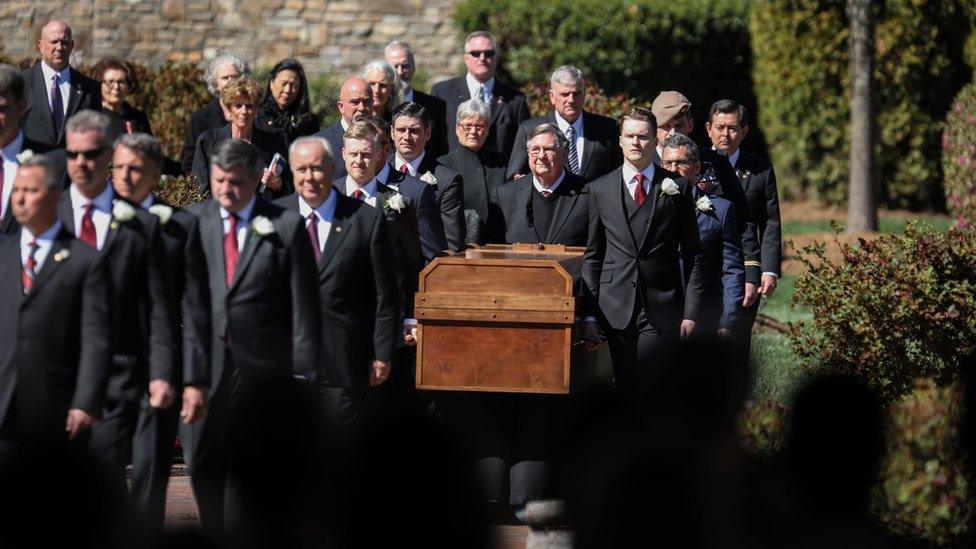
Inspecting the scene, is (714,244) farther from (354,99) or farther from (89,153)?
(89,153)

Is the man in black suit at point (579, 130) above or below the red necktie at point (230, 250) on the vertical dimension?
above

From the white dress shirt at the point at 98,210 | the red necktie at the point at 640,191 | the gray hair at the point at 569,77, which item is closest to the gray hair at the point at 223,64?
the gray hair at the point at 569,77

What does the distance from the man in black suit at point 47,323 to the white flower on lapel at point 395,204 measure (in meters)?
2.10

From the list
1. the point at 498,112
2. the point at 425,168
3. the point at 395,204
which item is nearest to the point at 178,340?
the point at 395,204

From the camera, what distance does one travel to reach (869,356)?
10328mm

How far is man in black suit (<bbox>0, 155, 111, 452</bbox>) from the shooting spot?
7188mm

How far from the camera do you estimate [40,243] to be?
287 inches

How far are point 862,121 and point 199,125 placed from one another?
1010 cm

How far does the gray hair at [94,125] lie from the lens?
743 cm

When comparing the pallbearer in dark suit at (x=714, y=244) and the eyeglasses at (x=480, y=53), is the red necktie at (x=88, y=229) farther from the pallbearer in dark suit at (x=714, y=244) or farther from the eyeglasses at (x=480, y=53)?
the eyeglasses at (x=480, y=53)

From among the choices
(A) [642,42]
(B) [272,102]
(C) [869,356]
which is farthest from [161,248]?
(A) [642,42]

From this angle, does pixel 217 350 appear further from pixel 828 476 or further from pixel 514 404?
pixel 828 476

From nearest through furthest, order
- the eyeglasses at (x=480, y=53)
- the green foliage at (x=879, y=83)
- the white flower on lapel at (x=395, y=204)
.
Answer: the white flower on lapel at (x=395, y=204) → the eyeglasses at (x=480, y=53) → the green foliage at (x=879, y=83)

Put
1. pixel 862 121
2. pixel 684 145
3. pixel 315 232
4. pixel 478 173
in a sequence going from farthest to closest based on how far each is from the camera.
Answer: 1. pixel 862 121
2. pixel 478 173
3. pixel 684 145
4. pixel 315 232
